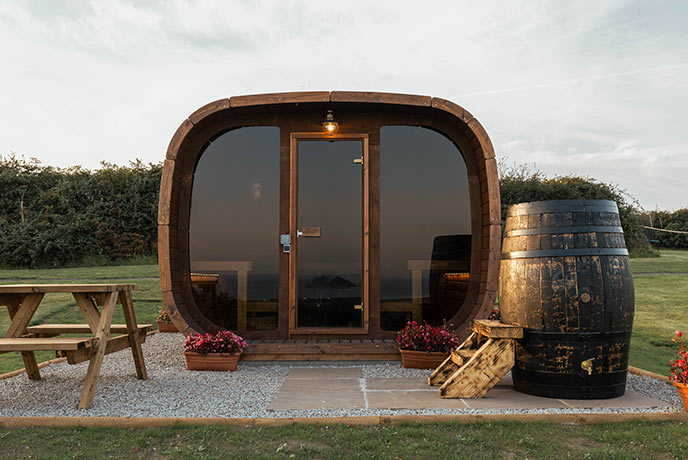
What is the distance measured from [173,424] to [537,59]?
6.56m

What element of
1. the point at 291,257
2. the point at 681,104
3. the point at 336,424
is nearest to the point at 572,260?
the point at 336,424

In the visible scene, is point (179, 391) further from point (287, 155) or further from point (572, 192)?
point (572, 192)

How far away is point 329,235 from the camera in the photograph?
4973 millimetres

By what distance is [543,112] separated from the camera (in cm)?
816

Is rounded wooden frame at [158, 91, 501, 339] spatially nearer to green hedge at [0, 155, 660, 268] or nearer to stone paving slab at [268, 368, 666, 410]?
stone paving slab at [268, 368, 666, 410]

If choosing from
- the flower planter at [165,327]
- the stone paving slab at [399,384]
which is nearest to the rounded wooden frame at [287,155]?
the stone paving slab at [399,384]

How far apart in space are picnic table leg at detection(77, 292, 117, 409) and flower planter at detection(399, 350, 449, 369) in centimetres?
239

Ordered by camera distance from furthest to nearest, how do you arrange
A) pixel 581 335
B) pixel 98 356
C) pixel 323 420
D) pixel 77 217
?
pixel 77 217 < pixel 98 356 < pixel 581 335 < pixel 323 420

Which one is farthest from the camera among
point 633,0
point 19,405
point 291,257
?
point 633,0

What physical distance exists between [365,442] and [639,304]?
792 centimetres

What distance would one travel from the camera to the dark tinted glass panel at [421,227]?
498 cm

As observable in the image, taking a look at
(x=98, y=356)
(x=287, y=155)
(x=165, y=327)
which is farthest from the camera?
(x=165, y=327)

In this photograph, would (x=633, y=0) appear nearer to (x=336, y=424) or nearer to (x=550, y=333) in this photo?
(x=550, y=333)

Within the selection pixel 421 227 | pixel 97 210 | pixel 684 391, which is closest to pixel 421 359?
pixel 421 227
